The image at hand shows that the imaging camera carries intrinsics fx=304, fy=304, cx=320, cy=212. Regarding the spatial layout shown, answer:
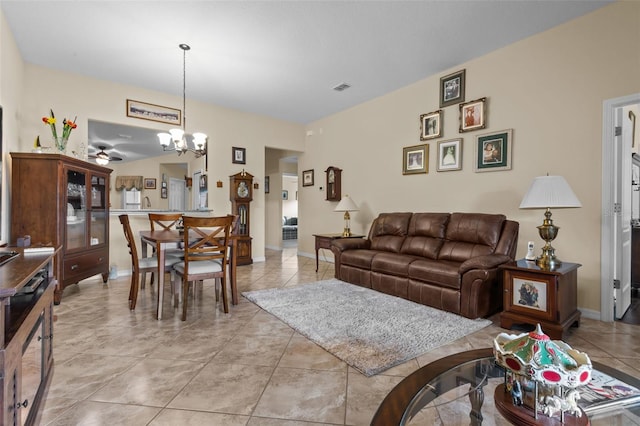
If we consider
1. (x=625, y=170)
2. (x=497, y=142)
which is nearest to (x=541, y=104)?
(x=497, y=142)

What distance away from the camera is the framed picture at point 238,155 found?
5577mm

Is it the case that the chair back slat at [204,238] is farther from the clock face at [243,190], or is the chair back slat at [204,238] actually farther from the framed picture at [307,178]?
the framed picture at [307,178]

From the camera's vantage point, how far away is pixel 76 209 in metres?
3.48

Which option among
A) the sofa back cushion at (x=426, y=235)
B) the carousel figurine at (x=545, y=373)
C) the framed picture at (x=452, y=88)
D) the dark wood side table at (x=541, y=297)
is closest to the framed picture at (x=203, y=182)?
the sofa back cushion at (x=426, y=235)

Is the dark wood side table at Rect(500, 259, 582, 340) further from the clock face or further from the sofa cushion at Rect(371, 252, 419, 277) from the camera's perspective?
the clock face

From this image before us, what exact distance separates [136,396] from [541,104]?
421 centimetres

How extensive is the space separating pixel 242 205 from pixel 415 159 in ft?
10.2

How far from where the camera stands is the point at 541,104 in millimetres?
3172

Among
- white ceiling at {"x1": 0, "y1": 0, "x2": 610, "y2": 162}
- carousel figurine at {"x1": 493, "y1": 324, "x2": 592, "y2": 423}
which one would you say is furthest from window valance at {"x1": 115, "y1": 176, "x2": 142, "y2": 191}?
carousel figurine at {"x1": 493, "y1": 324, "x2": 592, "y2": 423}

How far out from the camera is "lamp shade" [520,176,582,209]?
2383mm

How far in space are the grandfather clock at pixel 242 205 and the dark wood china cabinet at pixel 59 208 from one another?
2112mm

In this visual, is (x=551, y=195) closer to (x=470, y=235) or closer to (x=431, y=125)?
(x=470, y=235)

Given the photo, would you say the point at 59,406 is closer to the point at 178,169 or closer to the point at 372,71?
the point at 372,71

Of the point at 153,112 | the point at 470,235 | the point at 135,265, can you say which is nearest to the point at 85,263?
the point at 135,265
